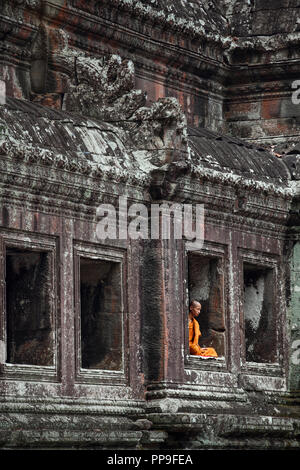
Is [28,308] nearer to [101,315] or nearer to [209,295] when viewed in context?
A: [101,315]

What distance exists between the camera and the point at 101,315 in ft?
67.5

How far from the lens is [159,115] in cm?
2059

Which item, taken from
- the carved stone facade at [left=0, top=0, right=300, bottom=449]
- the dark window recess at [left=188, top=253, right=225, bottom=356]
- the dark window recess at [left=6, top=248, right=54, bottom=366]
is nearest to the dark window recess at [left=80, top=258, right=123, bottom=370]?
the carved stone facade at [left=0, top=0, right=300, bottom=449]

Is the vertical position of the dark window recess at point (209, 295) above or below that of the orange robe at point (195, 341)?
above

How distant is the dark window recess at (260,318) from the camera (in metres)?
23.0

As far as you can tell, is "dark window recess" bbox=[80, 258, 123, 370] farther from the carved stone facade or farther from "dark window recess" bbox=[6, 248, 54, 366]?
"dark window recess" bbox=[6, 248, 54, 366]

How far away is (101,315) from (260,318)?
126 inches

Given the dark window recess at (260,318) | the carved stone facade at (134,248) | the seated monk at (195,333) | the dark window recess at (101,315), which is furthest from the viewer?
the dark window recess at (260,318)

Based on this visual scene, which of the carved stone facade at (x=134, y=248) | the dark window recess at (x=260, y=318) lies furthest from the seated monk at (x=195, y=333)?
the dark window recess at (x=260, y=318)

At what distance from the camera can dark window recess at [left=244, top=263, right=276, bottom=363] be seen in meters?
23.0

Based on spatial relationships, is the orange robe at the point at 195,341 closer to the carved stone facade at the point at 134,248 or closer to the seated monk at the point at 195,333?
the seated monk at the point at 195,333

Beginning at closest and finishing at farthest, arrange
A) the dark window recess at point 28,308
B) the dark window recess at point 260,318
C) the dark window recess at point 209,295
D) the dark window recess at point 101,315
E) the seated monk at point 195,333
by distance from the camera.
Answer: the dark window recess at point 28,308, the dark window recess at point 101,315, the seated monk at point 195,333, the dark window recess at point 209,295, the dark window recess at point 260,318

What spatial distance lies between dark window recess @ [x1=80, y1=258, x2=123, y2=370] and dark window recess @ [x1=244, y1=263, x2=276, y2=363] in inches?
118

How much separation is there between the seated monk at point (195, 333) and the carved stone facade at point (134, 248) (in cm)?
25
